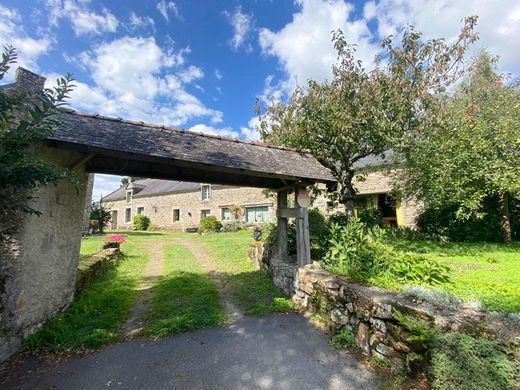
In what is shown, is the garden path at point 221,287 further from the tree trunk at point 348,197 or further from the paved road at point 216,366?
the tree trunk at point 348,197

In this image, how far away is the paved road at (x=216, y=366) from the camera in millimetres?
3471

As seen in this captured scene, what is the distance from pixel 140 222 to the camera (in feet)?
94.4

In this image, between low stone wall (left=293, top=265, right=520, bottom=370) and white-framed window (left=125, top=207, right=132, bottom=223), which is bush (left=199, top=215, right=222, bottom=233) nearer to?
white-framed window (left=125, top=207, right=132, bottom=223)

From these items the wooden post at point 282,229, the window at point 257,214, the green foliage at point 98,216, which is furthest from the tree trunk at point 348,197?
the green foliage at point 98,216

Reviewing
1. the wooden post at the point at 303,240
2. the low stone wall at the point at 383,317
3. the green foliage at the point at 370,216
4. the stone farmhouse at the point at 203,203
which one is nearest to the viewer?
the low stone wall at the point at 383,317

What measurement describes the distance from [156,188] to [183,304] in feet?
87.2

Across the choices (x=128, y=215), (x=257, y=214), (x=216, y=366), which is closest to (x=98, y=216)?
(x=128, y=215)

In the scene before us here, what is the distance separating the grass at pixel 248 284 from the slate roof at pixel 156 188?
539 inches

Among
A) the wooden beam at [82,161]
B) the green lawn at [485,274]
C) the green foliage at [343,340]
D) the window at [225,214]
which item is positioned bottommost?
the green foliage at [343,340]

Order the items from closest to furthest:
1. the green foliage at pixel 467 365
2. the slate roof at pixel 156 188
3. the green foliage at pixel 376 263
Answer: the green foliage at pixel 467 365 < the green foliage at pixel 376 263 < the slate roof at pixel 156 188

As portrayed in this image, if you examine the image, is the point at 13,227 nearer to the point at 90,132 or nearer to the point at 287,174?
the point at 90,132

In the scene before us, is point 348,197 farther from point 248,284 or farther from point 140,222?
point 140,222

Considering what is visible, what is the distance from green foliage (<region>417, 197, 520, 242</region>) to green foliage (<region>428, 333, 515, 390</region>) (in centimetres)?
934

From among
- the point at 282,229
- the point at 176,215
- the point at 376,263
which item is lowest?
the point at 376,263
